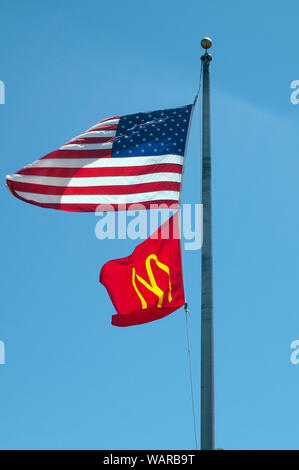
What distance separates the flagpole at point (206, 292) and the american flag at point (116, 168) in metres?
1.39

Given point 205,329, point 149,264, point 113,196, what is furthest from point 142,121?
point 205,329

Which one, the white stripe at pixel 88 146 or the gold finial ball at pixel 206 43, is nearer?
the gold finial ball at pixel 206 43

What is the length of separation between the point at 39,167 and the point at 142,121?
2.58 metres

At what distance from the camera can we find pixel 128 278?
57.9 ft

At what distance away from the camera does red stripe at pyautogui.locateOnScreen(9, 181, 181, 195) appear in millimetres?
18188

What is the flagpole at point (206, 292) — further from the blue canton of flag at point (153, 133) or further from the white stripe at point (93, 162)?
the white stripe at point (93, 162)

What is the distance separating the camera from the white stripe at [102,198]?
18047 millimetres

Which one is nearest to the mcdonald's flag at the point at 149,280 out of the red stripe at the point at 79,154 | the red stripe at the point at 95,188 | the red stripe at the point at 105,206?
the red stripe at the point at 105,206

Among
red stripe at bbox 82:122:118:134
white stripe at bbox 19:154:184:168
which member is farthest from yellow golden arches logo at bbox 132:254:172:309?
red stripe at bbox 82:122:118:134

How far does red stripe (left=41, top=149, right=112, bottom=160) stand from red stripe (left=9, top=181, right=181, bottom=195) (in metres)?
0.87

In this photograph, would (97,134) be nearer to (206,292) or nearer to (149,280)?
(149,280)

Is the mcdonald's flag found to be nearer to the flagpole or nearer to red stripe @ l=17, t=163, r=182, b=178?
the flagpole
